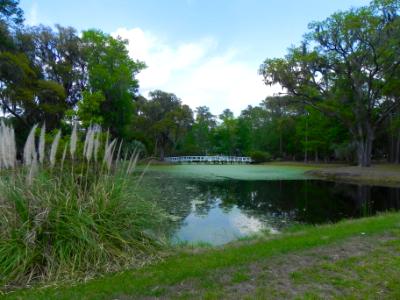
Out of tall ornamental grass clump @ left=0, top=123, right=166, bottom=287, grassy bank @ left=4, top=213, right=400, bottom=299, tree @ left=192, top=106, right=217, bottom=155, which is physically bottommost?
grassy bank @ left=4, top=213, right=400, bottom=299

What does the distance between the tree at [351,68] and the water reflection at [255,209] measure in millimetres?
10636

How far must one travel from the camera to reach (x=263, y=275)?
127 inches

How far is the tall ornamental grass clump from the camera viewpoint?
3363 millimetres

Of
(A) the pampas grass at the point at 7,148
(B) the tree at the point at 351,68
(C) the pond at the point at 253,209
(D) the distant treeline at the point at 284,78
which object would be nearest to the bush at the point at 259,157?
(D) the distant treeline at the point at 284,78

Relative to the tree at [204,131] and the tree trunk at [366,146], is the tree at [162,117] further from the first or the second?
the tree trunk at [366,146]

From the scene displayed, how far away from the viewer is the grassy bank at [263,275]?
283cm

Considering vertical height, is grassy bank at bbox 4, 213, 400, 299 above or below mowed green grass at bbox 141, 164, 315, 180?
above

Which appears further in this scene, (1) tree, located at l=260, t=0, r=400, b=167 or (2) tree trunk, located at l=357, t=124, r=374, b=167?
(2) tree trunk, located at l=357, t=124, r=374, b=167

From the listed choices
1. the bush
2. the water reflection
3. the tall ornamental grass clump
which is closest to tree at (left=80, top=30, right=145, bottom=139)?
the water reflection

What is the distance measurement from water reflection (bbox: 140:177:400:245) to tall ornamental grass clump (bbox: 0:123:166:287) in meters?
2.40

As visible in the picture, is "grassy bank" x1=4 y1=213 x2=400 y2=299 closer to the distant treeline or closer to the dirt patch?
the dirt patch

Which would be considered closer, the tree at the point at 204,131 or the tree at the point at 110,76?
the tree at the point at 110,76

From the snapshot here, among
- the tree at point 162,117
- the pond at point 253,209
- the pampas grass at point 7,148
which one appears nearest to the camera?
the pampas grass at point 7,148

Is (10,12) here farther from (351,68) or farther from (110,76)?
(351,68)
